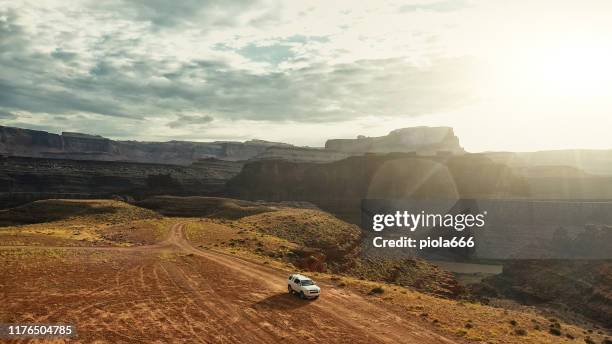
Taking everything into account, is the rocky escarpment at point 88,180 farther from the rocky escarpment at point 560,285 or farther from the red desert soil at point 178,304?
the rocky escarpment at point 560,285

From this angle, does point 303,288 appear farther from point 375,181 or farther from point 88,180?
point 88,180

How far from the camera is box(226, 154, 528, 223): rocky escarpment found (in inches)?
5561

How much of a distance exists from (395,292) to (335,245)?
→ 1023 inches

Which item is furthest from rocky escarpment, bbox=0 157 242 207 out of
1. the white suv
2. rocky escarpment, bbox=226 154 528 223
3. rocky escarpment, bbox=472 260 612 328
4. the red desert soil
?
the white suv

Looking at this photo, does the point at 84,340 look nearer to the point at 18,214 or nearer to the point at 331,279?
the point at 331,279

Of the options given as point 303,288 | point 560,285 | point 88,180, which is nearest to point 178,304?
point 303,288

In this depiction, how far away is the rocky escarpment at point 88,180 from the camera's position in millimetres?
140875

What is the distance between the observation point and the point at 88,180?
156m

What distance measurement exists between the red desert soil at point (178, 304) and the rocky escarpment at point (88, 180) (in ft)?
327

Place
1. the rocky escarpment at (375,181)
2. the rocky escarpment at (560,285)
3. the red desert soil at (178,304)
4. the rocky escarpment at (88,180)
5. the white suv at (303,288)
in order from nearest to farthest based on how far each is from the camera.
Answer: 1. the red desert soil at (178,304)
2. the white suv at (303,288)
3. the rocky escarpment at (560,285)
4. the rocky escarpment at (88,180)
5. the rocky escarpment at (375,181)

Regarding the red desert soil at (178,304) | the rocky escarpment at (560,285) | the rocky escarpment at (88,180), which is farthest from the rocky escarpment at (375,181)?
the red desert soil at (178,304)

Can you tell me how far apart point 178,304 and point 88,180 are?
5857 inches

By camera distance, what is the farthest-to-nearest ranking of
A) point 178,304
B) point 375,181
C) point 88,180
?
point 88,180 < point 375,181 < point 178,304

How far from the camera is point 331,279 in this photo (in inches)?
1551
